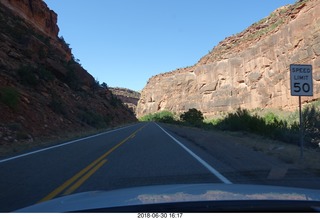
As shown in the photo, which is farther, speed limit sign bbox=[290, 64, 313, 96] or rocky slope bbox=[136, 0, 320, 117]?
rocky slope bbox=[136, 0, 320, 117]

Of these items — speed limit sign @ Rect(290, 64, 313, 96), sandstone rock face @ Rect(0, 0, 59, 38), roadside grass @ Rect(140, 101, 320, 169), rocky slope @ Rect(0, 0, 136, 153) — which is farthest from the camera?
sandstone rock face @ Rect(0, 0, 59, 38)

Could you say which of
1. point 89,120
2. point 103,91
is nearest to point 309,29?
point 89,120

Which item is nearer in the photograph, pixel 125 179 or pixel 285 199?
pixel 285 199

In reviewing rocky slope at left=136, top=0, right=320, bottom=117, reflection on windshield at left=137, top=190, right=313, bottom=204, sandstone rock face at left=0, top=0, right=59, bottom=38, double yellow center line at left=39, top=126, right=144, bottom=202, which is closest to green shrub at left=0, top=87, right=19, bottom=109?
double yellow center line at left=39, top=126, right=144, bottom=202

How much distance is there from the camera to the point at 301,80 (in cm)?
1407

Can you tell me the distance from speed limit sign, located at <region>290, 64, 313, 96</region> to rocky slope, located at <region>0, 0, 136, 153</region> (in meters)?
12.8

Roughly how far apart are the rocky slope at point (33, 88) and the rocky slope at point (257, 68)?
2728 centimetres

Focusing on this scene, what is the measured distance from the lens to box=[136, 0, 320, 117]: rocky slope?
58781 mm

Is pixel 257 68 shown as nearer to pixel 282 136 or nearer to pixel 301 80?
pixel 282 136

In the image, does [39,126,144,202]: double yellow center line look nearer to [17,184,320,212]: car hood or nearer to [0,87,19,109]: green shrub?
[17,184,320,212]: car hood

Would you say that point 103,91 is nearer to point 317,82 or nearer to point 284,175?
point 317,82

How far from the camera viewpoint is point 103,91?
78312 mm

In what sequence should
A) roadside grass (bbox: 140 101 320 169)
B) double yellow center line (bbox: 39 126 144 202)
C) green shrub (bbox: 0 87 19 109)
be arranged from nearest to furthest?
double yellow center line (bbox: 39 126 144 202) < roadside grass (bbox: 140 101 320 169) < green shrub (bbox: 0 87 19 109)

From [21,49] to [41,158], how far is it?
1255 inches
